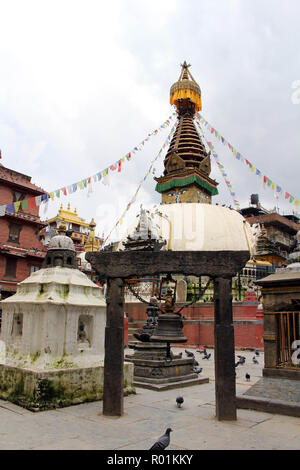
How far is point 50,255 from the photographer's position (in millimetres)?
8234

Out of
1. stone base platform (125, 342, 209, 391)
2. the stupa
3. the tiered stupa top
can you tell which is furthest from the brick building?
stone base platform (125, 342, 209, 391)

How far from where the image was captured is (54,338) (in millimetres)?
7047

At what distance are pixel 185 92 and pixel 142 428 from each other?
36363mm

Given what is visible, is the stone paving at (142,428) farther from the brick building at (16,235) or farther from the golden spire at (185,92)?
the golden spire at (185,92)

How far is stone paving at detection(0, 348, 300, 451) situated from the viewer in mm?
4570

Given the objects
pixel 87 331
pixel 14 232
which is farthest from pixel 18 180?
pixel 87 331

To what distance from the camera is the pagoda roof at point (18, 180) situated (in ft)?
85.4

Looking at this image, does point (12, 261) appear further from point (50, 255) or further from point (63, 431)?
point (63, 431)

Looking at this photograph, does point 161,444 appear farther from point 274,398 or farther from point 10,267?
point 10,267

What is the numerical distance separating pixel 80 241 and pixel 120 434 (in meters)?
41.1

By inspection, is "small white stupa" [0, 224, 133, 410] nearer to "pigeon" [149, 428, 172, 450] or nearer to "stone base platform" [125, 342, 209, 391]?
"stone base platform" [125, 342, 209, 391]

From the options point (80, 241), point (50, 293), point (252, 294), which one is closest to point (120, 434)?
point (50, 293)

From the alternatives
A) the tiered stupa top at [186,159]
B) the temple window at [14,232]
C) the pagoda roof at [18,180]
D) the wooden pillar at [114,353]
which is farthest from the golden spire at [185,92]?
the wooden pillar at [114,353]

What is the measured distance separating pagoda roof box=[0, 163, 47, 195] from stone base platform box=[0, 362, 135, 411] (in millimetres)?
21133
